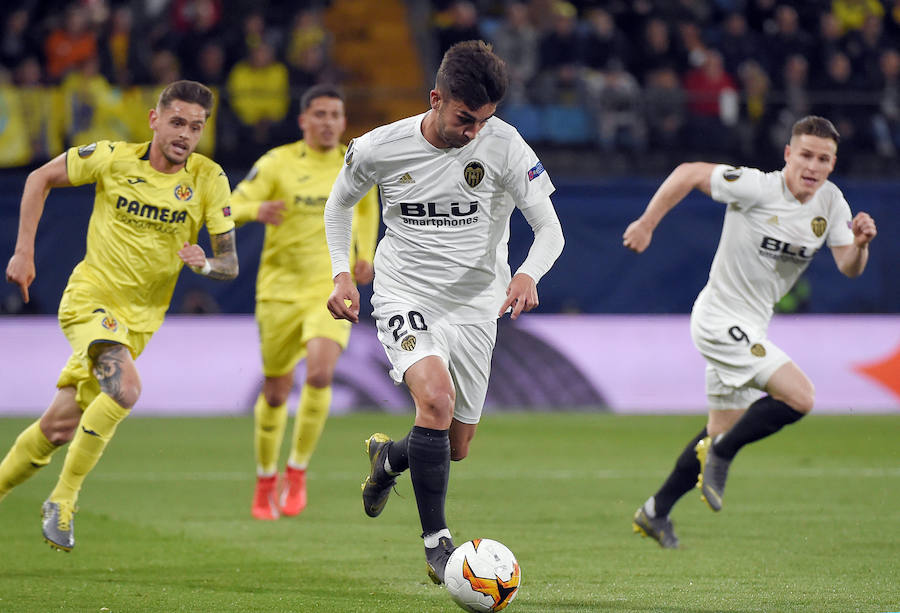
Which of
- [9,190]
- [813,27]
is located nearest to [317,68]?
[9,190]

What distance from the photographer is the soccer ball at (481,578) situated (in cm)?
466

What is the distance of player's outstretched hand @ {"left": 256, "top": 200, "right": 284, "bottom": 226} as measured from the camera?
7809 millimetres

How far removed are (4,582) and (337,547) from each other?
5.63 feet

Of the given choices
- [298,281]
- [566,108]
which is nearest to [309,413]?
[298,281]

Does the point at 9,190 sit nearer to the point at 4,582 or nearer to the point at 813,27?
the point at 4,582

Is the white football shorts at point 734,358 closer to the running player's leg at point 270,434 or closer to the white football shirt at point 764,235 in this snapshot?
the white football shirt at point 764,235

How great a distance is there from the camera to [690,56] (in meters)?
16.9

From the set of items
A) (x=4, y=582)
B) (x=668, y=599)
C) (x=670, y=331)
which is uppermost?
(x=668, y=599)

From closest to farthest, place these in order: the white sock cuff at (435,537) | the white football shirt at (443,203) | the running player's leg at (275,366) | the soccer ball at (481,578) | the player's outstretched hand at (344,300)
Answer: the soccer ball at (481,578)
the white sock cuff at (435,537)
the player's outstretched hand at (344,300)
the white football shirt at (443,203)
the running player's leg at (275,366)

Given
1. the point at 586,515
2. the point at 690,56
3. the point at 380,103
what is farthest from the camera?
the point at 690,56

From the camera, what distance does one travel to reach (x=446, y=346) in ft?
17.5

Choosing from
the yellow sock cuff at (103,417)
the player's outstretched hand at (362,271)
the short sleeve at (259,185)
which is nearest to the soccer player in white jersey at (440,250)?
the yellow sock cuff at (103,417)

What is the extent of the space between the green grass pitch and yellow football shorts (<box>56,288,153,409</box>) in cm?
87

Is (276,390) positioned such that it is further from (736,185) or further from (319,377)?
(736,185)
